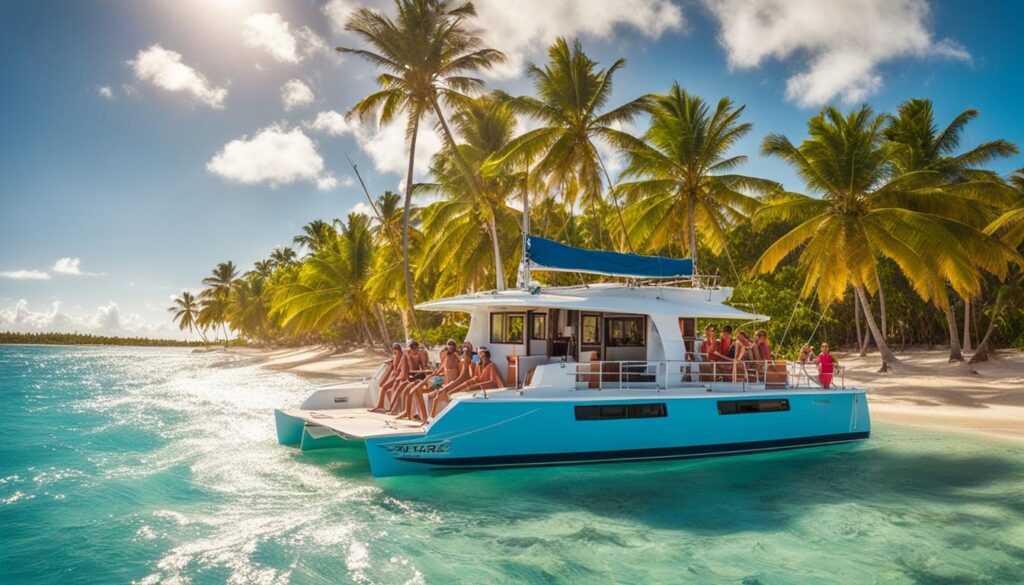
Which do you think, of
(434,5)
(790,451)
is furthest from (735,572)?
(434,5)

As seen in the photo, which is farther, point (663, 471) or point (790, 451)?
point (790, 451)

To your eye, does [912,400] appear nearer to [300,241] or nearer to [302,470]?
[302,470]

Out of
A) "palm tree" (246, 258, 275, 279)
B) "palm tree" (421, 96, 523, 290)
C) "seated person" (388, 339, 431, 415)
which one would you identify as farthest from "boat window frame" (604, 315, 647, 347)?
"palm tree" (246, 258, 275, 279)

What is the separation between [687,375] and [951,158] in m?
19.0

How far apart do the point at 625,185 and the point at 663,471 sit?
15.3 m

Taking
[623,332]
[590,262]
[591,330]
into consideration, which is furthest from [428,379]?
[590,262]

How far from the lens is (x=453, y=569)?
650 cm

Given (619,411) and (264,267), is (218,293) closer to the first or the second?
(264,267)

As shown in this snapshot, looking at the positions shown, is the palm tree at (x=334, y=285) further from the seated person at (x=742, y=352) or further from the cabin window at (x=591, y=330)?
the seated person at (x=742, y=352)

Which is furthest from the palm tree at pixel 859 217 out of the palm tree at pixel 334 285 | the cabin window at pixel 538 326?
the palm tree at pixel 334 285

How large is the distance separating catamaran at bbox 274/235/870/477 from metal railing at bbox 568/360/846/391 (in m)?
0.03

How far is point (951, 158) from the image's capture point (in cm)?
2362

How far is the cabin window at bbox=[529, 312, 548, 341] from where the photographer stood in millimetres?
11219

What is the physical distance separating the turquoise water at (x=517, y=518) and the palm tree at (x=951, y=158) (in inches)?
463
